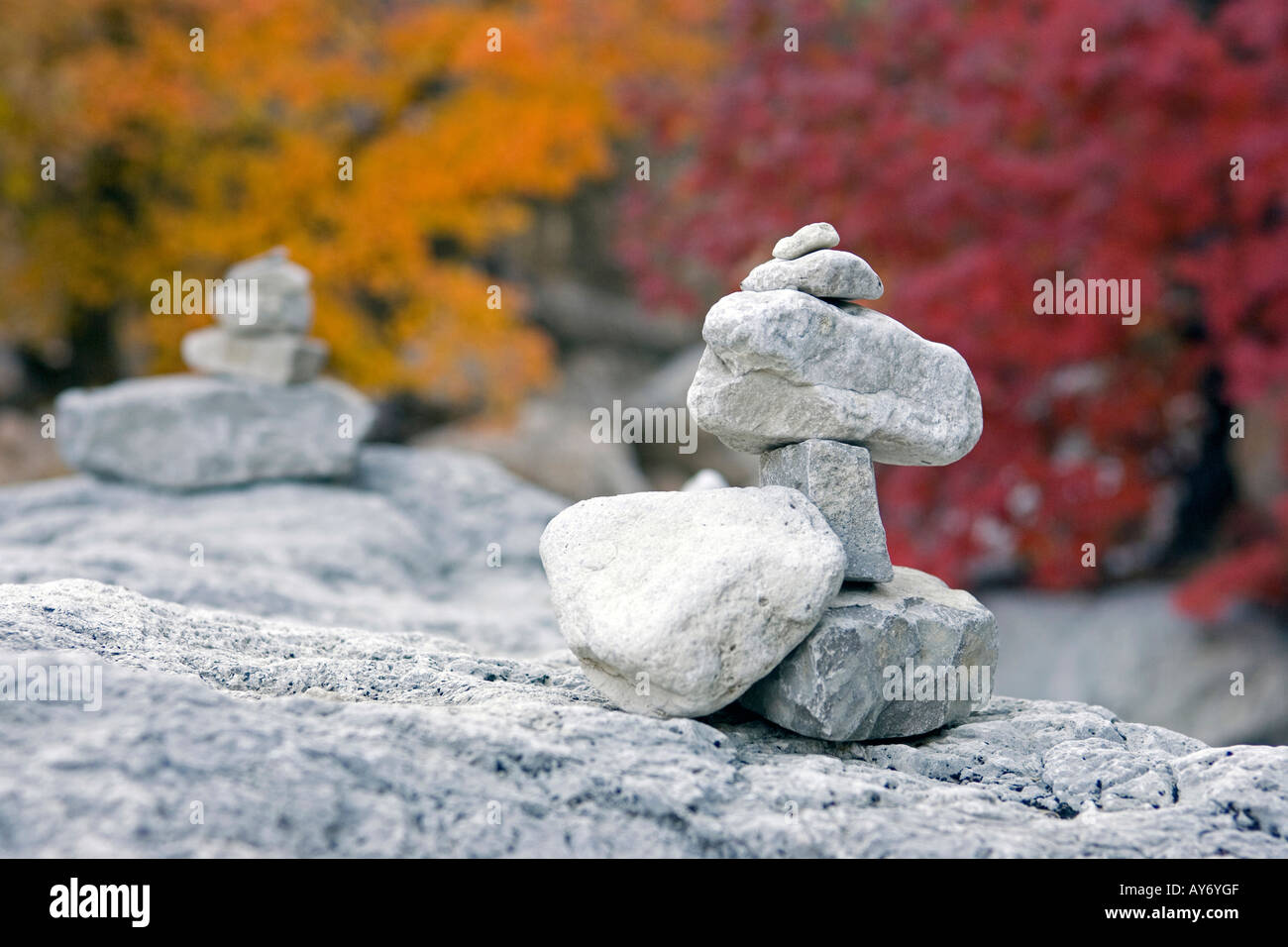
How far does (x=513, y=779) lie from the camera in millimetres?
2320

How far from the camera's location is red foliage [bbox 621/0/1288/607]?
5559 millimetres

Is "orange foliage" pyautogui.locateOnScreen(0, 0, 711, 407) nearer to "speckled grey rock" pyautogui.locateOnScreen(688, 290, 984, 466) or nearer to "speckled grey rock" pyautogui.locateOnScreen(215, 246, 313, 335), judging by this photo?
"speckled grey rock" pyautogui.locateOnScreen(215, 246, 313, 335)

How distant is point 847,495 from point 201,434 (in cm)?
382

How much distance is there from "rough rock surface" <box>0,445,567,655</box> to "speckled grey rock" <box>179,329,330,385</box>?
554mm

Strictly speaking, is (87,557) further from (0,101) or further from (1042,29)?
(0,101)

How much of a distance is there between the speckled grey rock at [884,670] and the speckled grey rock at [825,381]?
399mm

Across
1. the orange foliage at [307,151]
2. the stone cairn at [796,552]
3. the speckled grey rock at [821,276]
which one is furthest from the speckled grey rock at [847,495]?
the orange foliage at [307,151]
